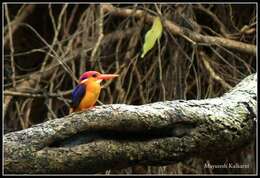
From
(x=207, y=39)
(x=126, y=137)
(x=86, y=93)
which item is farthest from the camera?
(x=207, y=39)

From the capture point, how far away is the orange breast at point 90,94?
1670mm

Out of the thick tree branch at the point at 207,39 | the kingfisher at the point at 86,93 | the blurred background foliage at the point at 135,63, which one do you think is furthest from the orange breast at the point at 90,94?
the thick tree branch at the point at 207,39

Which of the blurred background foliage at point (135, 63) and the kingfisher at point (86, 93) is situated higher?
the blurred background foliage at point (135, 63)

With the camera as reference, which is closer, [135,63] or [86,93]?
[86,93]

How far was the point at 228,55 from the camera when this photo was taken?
265 cm

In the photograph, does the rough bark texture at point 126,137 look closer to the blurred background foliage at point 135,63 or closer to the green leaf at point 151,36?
the green leaf at point 151,36

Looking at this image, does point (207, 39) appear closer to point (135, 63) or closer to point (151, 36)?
point (135, 63)

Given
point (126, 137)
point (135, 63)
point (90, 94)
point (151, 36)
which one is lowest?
point (126, 137)

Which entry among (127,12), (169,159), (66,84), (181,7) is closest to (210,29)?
(181,7)

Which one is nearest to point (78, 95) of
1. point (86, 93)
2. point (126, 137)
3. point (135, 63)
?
point (86, 93)

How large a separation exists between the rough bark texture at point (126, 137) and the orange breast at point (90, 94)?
0.16 meters

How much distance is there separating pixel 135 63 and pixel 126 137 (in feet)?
3.55

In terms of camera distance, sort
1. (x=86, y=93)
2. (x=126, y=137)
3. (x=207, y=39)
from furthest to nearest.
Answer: (x=207, y=39), (x=86, y=93), (x=126, y=137)

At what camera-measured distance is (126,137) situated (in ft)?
5.03
